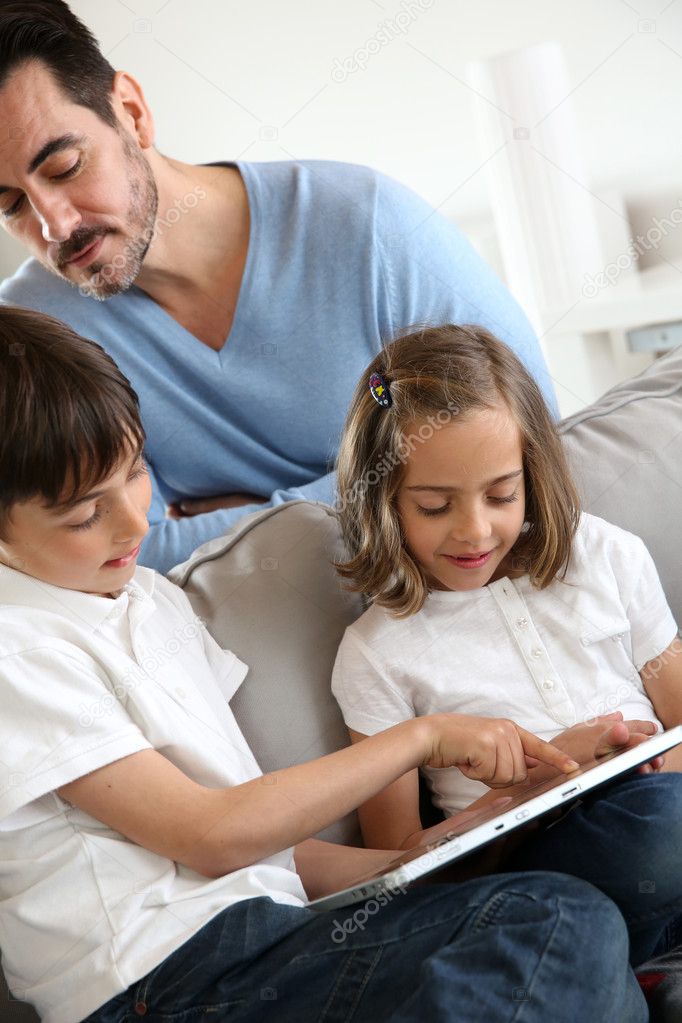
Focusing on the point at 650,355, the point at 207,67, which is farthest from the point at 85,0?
the point at 650,355

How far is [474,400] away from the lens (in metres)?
1.07

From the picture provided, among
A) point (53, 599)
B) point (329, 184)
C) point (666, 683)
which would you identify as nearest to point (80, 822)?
point (53, 599)

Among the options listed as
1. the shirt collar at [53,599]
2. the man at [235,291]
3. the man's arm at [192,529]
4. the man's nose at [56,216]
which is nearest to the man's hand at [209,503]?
the man at [235,291]

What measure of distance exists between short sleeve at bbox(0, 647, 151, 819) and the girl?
298mm

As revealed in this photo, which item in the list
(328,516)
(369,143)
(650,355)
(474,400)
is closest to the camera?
(474,400)

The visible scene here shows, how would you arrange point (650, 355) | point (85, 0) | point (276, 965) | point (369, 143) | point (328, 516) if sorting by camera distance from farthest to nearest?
point (650, 355) < point (369, 143) < point (85, 0) < point (328, 516) < point (276, 965)

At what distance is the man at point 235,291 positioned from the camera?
138cm

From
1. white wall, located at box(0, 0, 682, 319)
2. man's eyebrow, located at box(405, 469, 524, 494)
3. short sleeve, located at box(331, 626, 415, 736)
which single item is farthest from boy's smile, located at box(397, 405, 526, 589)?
white wall, located at box(0, 0, 682, 319)

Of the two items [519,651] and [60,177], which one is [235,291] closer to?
[60,177]

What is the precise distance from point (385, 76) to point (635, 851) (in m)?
1.97

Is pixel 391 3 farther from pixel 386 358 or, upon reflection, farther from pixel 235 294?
pixel 386 358

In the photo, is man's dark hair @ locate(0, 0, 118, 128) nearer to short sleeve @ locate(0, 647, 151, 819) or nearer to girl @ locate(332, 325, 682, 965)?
girl @ locate(332, 325, 682, 965)

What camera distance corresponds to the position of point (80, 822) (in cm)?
90

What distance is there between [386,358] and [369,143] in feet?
4.89
